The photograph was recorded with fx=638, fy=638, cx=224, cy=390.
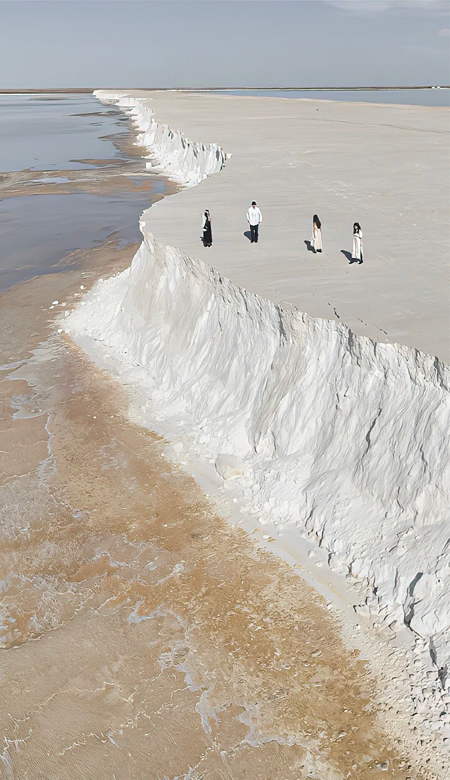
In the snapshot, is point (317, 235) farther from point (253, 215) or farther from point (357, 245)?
point (253, 215)

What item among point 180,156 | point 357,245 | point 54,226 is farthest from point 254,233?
point 180,156

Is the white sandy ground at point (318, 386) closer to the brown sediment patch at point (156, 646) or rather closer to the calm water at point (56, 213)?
the brown sediment patch at point (156, 646)

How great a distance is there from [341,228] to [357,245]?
4.27 metres

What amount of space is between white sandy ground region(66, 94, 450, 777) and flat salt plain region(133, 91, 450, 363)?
0.30 ft

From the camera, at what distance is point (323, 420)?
12469mm

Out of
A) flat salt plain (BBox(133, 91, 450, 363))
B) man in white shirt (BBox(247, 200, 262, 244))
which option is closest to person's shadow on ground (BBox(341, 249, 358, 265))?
flat salt plain (BBox(133, 91, 450, 363))

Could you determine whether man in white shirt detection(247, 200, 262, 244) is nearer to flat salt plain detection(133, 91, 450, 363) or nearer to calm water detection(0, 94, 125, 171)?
flat salt plain detection(133, 91, 450, 363)

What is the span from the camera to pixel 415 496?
10.2m

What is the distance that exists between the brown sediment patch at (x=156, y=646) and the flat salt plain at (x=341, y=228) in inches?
196

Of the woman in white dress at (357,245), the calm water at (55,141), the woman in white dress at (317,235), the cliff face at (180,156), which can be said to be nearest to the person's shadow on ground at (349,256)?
the woman in white dress at (357,245)

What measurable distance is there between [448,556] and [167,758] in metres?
4.73

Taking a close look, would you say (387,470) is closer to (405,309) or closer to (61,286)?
(405,309)

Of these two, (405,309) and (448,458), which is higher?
(405,309)

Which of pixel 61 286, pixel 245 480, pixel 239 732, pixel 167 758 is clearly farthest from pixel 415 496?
pixel 61 286
